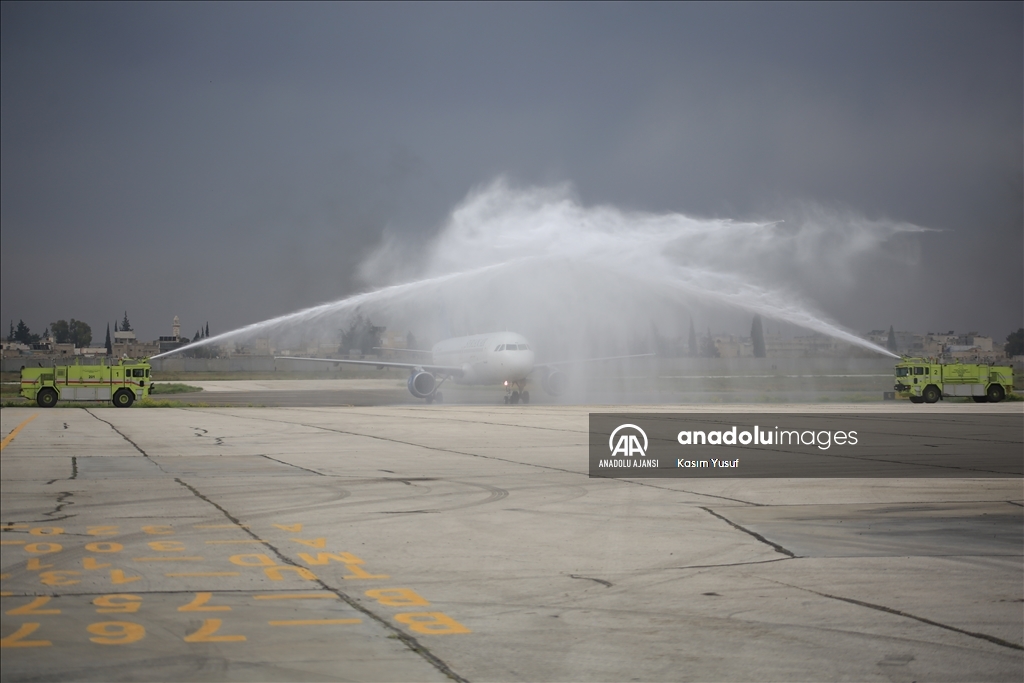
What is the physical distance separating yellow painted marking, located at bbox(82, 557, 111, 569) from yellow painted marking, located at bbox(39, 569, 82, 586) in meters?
0.21

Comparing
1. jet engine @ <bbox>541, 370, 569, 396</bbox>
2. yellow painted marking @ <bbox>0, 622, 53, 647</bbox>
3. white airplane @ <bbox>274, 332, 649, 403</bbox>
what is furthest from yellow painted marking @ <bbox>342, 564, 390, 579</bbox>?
jet engine @ <bbox>541, 370, 569, 396</bbox>

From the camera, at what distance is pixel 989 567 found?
8766 mm

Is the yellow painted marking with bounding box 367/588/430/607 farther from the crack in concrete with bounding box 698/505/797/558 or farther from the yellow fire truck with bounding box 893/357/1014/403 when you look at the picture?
the yellow fire truck with bounding box 893/357/1014/403

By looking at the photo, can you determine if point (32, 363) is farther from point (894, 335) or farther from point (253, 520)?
point (894, 335)

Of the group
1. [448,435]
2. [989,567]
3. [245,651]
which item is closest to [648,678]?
[245,651]

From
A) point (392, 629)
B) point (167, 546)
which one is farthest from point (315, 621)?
point (167, 546)

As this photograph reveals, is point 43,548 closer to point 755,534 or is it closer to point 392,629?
point 392,629

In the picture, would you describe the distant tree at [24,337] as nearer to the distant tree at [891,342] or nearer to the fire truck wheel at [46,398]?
the fire truck wheel at [46,398]

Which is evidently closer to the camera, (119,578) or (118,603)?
(118,603)

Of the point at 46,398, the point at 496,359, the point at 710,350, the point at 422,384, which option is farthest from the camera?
the point at 710,350

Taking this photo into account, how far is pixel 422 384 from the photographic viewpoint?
48.8 meters

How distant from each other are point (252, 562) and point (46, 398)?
39.3 m

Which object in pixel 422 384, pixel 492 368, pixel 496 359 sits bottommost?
pixel 422 384

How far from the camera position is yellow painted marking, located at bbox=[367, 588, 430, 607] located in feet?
23.1
